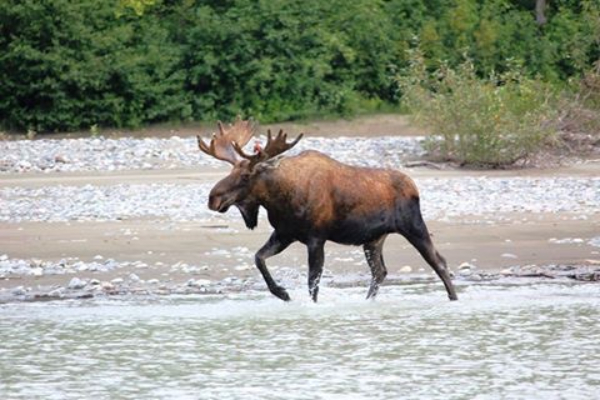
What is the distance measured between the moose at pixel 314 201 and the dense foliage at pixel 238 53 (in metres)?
19.4

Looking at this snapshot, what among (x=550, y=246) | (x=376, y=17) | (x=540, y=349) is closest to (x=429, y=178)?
(x=550, y=246)

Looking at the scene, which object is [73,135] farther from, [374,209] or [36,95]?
[374,209]

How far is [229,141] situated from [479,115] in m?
13.1

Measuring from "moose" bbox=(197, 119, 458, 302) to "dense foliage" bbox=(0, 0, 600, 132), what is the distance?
19385 millimetres

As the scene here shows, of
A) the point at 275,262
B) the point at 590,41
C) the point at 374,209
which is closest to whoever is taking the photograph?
the point at 374,209

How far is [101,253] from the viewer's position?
691 inches

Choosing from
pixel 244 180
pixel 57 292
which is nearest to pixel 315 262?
pixel 244 180

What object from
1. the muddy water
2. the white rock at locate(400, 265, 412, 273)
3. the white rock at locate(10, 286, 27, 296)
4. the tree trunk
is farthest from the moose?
the tree trunk

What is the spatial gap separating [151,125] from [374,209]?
886 inches

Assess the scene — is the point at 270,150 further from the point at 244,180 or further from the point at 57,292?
the point at 57,292

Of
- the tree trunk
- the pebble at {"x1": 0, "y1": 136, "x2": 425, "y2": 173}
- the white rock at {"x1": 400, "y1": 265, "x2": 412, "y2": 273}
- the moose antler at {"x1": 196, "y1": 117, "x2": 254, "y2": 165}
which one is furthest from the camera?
the tree trunk

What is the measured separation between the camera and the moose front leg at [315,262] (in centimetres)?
1453

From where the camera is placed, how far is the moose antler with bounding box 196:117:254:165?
15.0 m

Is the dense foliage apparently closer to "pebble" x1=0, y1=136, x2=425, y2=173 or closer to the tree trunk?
the tree trunk
